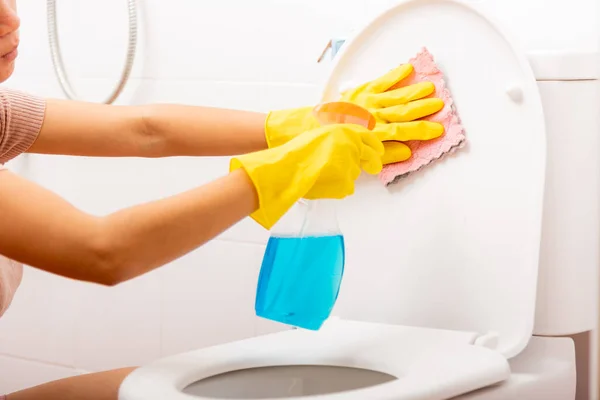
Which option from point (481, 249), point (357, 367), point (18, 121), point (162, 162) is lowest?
point (357, 367)

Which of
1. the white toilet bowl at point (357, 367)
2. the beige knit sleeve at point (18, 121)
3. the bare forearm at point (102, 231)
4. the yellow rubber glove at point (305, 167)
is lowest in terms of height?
the white toilet bowl at point (357, 367)

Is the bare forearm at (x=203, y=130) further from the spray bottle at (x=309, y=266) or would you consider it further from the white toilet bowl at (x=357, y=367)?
the white toilet bowl at (x=357, y=367)

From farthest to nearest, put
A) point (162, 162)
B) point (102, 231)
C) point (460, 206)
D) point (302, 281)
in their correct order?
point (162, 162)
point (460, 206)
point (302, 281)
point (102, 231)

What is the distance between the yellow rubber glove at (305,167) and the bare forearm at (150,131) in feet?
0.73

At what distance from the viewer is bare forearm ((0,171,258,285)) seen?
2.82 ft

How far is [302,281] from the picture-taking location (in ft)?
3.27

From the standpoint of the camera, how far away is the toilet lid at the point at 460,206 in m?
1.05

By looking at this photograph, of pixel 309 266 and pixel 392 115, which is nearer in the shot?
pixel 309 266

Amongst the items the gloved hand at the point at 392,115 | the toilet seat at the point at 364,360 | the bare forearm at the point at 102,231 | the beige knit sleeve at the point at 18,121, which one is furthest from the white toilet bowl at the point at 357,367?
the beige knit sleeve at the point at 18,121

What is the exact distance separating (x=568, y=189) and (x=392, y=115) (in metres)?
0.24

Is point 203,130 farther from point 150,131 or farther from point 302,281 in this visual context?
point 302,281

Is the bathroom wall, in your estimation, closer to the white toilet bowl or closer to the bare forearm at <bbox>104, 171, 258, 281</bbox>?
the white toilet bowl

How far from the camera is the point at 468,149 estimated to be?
3.62 feet

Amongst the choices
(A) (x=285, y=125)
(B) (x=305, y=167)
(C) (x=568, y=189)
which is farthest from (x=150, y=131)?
(C) (x=568, y=189)
